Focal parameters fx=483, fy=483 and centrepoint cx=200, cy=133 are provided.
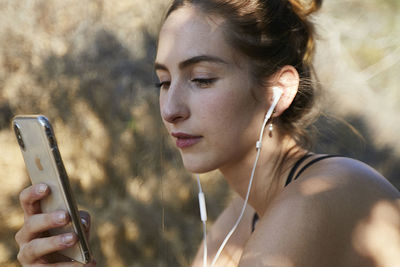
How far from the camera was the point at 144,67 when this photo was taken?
2.93 metres

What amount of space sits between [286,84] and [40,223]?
2.76 ft

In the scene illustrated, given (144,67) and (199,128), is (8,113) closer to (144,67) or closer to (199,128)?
(144,67)

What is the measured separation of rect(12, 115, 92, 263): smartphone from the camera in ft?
3.75

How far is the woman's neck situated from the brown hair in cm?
6

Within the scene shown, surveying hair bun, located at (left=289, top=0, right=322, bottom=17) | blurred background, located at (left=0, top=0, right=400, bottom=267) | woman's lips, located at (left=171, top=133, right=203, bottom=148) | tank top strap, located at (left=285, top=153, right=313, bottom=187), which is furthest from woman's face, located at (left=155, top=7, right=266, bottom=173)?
blurred background, located at (left=0, top=0, right=400, bottom=267)

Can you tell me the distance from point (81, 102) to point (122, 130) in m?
0.29

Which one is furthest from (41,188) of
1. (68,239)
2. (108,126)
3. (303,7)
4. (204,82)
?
(108,126)

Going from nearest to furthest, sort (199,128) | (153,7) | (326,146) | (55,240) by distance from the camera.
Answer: (55,240), (199,128), (326,146), (153,7)

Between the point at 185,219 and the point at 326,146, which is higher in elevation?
the point at 326,146

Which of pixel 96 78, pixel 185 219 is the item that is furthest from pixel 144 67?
pixel 185 219

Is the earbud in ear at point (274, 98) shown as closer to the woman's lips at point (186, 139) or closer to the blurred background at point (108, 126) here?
the woman's lips at point (186, 139)

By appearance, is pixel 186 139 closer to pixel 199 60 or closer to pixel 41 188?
pixel 199 60

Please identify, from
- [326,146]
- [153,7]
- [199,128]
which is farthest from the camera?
[153,7]

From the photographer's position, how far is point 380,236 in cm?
131
